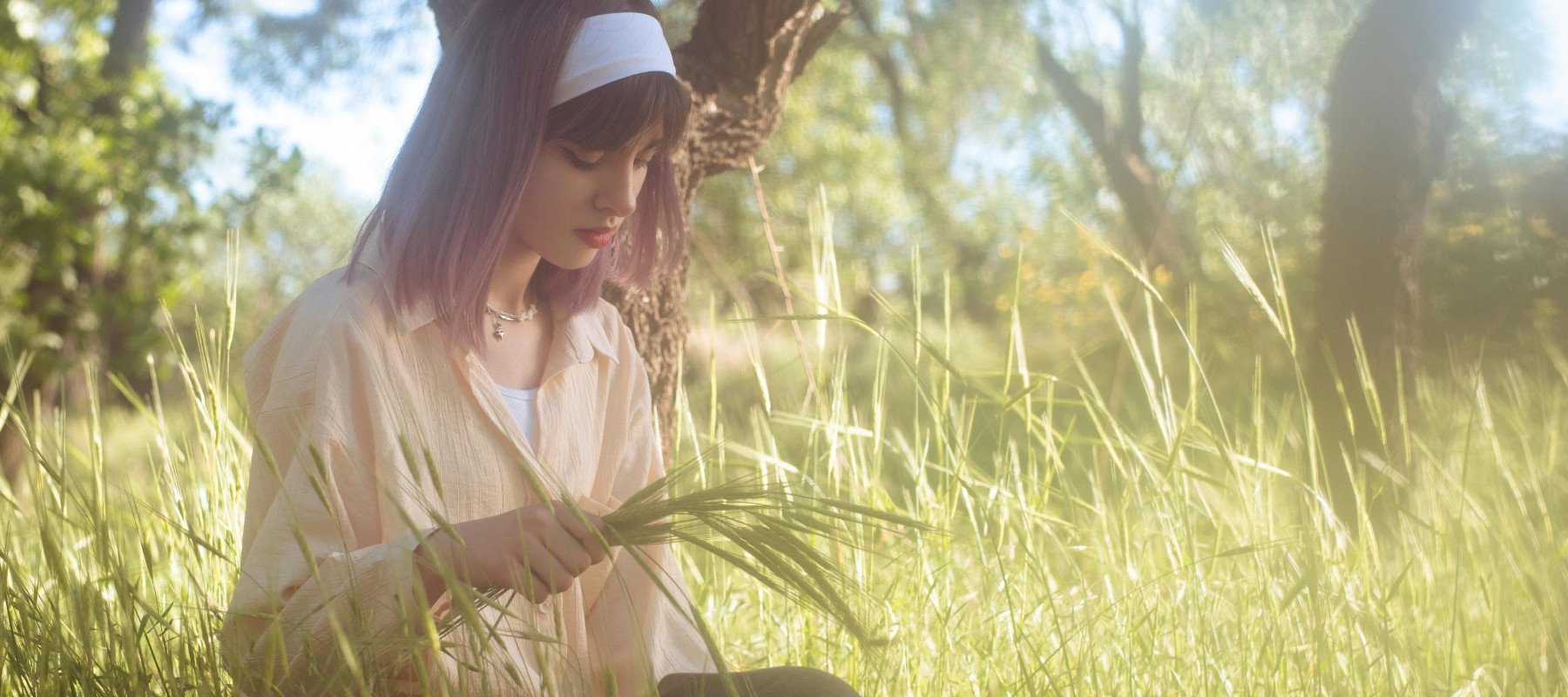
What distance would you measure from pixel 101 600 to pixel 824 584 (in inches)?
27.8

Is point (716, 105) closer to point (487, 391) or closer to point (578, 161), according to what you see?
point (578, 161)

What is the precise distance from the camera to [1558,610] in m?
1.10

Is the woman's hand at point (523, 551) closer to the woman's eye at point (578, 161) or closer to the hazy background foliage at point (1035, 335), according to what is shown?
the hazy background foliage at point (1035, 335)

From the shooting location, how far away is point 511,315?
48.4 inches

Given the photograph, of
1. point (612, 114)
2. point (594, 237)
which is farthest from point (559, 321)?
point (612, 114)

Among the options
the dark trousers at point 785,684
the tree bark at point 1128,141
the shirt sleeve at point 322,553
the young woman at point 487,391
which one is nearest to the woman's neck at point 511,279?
the young woman at point 487,391

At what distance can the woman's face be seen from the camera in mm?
1121

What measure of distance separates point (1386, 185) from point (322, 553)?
2611mm

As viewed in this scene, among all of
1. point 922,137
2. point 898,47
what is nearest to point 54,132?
point 898,47

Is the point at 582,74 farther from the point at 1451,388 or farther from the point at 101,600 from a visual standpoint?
the point at 1451,388

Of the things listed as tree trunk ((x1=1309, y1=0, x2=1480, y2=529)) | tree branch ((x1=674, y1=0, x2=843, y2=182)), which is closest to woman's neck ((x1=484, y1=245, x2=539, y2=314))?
tree branch ((x1=674, y1=0, x2=843, y2=182))

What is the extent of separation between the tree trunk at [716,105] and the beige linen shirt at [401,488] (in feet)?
2.66

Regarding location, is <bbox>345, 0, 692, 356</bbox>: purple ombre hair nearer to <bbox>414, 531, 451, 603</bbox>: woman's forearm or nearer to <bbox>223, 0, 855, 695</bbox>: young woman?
<bbox>223, 0, 855, 695</bbox>: young woman

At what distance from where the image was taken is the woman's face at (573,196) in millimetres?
1121
